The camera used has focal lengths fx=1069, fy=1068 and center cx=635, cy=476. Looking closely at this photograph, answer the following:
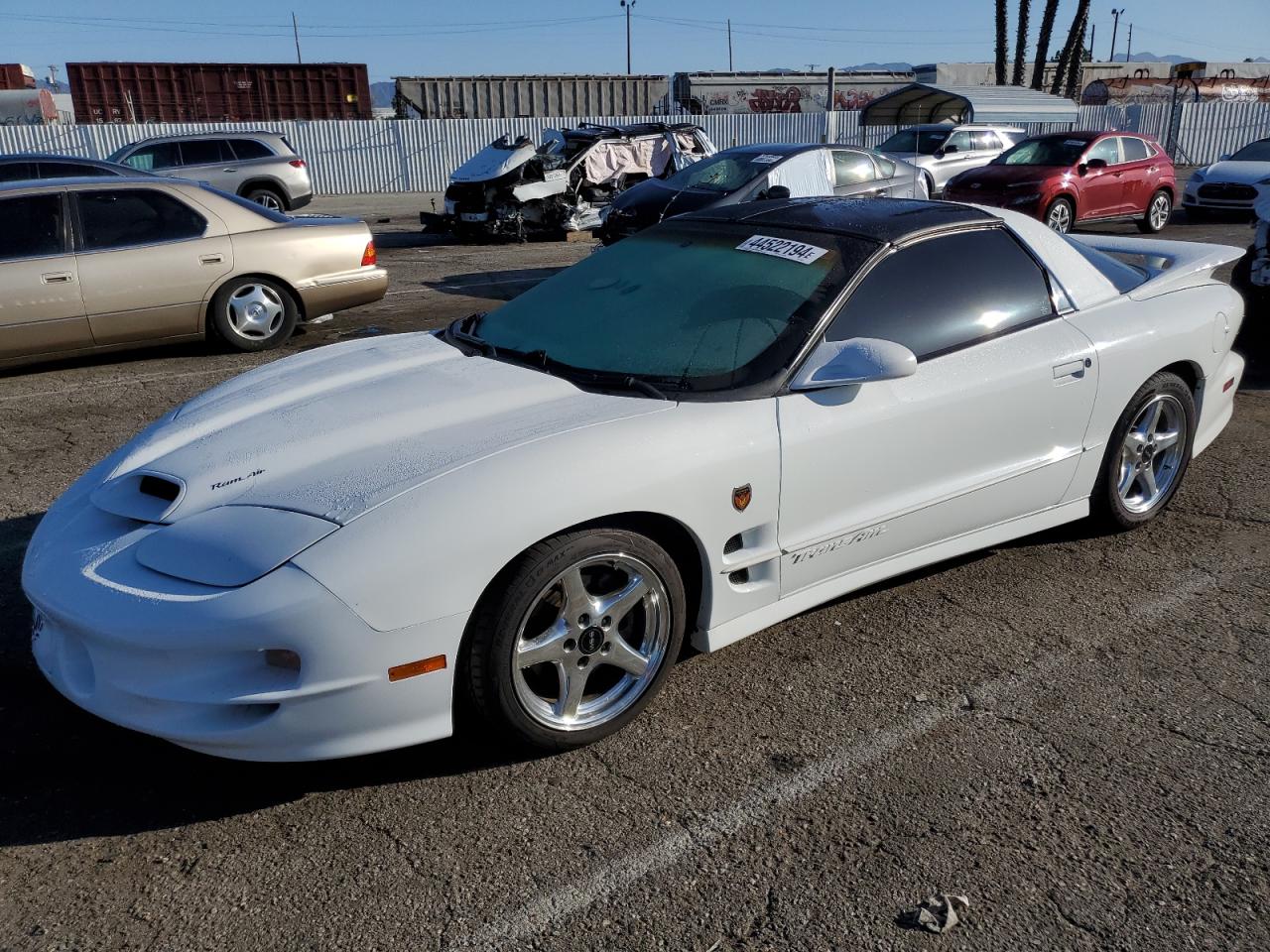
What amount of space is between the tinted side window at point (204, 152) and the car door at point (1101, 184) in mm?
12998

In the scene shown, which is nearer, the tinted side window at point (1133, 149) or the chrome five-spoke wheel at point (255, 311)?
the chrome five-spoke wheel at point (255, 311)

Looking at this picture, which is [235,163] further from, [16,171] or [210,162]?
[16,171]

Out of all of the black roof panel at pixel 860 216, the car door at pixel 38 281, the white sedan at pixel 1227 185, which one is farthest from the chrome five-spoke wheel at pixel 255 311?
the white sedan at pixel 1227 185

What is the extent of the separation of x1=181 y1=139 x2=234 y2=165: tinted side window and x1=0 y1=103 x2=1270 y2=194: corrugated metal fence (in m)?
5.70

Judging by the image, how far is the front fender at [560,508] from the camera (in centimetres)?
262

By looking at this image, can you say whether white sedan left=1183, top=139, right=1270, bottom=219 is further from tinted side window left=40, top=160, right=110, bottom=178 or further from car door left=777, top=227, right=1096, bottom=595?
tinted side window left=40, top=160, right=110, bottom=178

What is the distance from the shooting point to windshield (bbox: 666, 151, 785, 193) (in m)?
12.1

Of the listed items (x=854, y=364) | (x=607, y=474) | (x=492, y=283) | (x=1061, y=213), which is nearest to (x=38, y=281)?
(x=492, y=283)

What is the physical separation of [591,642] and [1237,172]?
57.4 feet

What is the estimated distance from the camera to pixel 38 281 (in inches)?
284

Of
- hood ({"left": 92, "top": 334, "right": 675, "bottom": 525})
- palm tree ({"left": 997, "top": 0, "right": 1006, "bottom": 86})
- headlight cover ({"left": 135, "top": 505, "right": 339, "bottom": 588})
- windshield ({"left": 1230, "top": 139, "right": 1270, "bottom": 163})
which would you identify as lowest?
windshield ({"left": 1230, "top": 139, "right": 1270, "bottom": 163})

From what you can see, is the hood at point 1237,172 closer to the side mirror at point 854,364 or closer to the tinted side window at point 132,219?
the tinted side window at point 132,219

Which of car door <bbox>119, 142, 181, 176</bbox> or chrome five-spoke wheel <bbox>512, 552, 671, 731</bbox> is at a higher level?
car door <bbox>119, 142, 181, 176</bbox>

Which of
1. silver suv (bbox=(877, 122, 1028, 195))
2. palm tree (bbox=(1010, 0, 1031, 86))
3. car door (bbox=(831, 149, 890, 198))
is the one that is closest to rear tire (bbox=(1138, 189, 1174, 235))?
silver suv (bbox=(877, 122, 1028, 195))
